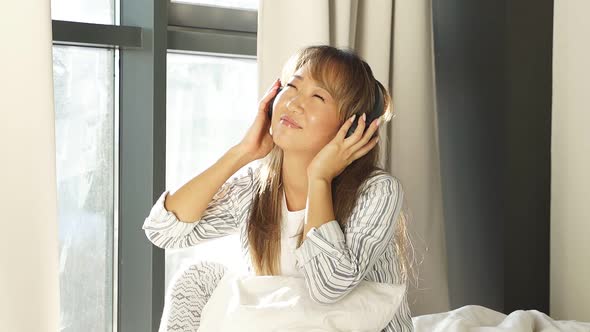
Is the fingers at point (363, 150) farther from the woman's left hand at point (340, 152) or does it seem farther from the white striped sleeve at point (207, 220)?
the white striped sleeve at point (207, 220)

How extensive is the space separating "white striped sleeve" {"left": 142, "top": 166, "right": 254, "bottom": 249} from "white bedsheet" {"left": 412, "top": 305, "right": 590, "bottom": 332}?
54cm

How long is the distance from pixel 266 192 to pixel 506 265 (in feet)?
3.09

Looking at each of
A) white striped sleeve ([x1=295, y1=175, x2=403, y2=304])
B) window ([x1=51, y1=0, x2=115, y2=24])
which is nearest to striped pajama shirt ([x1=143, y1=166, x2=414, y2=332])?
white striped sleeve ([x1=295, y1=175, x2=403, y2=304])

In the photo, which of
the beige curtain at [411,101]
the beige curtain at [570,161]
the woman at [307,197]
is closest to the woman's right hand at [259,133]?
the woman at [307,197]

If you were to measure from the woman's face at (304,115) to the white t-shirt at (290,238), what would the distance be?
0.15 m

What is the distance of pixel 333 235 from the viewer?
5.72 ft

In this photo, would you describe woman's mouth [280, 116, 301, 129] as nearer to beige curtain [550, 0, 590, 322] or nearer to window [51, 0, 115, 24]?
window [51, 0, 115, 24]

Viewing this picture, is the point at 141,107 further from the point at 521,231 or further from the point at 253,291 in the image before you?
the point at 521,231

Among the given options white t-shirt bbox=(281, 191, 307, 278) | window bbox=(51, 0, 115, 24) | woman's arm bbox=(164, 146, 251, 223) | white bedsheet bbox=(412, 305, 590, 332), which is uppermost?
window bbox=(51, 0, 115, 24)

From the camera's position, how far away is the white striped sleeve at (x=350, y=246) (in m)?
1.71

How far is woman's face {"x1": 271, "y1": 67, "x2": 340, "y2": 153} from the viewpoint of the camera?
6.11ft

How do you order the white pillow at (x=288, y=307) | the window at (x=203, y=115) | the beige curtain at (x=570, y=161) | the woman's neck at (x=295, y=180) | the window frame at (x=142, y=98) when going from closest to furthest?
the white pillow at (x=288, y=307) → the woman's neck at (x=295, y=180) → the window frame at (x=142, y=98) → the window at (x=203, y=115) → the beige curtain at (x=570, y=161)

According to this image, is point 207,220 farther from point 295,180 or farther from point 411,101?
point 411,101

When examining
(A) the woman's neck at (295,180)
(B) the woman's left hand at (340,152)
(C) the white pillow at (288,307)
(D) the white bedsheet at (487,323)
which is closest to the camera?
(C) the white pillow at (288,307)
